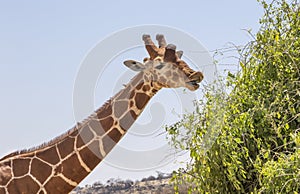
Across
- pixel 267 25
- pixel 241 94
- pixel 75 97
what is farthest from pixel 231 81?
pixel 75 97

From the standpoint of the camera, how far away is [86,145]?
4324 millimetres

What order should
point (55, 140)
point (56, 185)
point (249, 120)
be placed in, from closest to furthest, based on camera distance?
1. point (249, 120)
2. point (56, 185)
3. point (55, 140)

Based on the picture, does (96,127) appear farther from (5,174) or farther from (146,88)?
(5,174)

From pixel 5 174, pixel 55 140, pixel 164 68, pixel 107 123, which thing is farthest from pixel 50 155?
pixel 164 68

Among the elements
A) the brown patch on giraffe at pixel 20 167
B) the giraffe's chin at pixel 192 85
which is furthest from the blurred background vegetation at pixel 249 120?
the brown patch on giraffe at pixel 20 167

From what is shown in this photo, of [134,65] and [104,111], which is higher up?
[134,65]

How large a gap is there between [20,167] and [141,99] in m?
1.01

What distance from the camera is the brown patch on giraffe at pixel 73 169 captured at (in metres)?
4.29

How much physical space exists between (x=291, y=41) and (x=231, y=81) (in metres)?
0.50

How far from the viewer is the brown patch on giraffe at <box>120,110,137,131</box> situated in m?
4.30

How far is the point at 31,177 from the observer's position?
4.28m

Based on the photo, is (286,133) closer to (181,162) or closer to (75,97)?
(181,162)

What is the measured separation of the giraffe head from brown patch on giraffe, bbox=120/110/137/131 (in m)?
0.27

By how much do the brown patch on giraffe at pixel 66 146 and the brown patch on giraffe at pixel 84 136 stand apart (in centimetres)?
5
